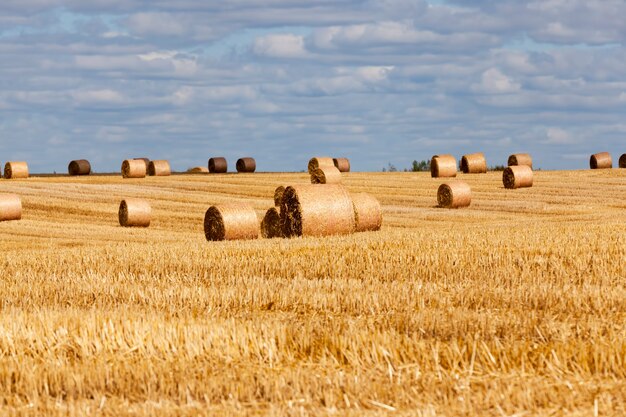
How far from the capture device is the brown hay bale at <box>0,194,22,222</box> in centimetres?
3025

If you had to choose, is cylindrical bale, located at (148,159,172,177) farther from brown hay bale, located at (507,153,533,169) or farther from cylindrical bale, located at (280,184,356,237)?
cylindrical bale, located at (280,184,356,237)

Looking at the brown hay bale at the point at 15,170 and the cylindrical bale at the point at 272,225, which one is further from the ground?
the brown hay bale at the point at 15,170

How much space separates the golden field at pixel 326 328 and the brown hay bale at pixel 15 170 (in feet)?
113

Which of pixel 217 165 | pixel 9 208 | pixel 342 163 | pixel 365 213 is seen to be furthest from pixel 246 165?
pixel 365 213

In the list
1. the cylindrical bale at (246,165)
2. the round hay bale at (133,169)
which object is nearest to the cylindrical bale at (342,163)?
the cylindrical bale at (246,165)

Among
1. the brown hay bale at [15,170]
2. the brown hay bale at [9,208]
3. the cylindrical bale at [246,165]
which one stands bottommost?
the brown hay bale at [9,208]

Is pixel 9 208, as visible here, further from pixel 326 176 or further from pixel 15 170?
pixel 15 170

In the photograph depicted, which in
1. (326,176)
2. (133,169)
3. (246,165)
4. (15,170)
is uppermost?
(15,170)

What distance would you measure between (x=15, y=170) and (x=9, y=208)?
780 inches

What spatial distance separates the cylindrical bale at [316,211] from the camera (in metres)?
22.0

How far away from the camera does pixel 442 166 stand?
4797cm

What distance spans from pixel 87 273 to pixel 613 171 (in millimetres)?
41936

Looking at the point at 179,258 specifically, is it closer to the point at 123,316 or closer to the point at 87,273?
the point at 87,273

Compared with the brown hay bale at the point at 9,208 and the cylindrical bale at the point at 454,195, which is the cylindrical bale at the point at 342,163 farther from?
the brown hay bale at the point at 9,208
